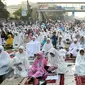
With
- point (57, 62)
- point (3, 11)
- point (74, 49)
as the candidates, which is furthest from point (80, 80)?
point (3, 11)

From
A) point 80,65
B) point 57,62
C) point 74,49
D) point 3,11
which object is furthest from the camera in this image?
point 3,11

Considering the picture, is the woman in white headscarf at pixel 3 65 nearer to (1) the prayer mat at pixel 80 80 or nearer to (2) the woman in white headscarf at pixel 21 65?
(2) the woman in white headscarf at pixel 21 65

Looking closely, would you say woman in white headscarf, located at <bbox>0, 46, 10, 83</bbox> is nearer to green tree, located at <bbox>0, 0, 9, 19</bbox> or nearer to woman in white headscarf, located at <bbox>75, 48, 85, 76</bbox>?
woman in white headscarf, located at <bbox>75, 48, 85, 76</bbox>

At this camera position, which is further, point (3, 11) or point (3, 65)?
point (3, 11)

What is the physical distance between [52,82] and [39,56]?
36.9 inches

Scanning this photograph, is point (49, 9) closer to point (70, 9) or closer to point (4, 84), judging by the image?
point (70, 9)

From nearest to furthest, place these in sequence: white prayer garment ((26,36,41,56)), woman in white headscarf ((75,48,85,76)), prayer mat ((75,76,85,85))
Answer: prayer mat ((75,76,85,85)) → woman in white headscarf ((75,48,85,76)) → white prayer garment ((26,36,41,56))

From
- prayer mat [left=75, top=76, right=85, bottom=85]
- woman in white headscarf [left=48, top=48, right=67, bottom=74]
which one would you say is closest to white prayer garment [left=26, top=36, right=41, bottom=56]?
woman in white headscarf [left=48, top=48, right=67, bottom=74]

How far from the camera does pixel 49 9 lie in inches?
2709

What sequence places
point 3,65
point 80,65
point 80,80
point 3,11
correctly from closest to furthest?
point 80,80 → point 80,65 → point 3,65 → point 3,11

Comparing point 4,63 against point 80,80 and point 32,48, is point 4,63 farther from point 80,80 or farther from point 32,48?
point 32,48

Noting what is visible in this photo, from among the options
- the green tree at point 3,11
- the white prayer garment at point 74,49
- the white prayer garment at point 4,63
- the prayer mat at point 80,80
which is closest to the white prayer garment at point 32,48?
the white prayer garment at point 74,49

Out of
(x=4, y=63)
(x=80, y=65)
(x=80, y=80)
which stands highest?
(x=4, y=63)

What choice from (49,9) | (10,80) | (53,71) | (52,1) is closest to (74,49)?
(53,71)
